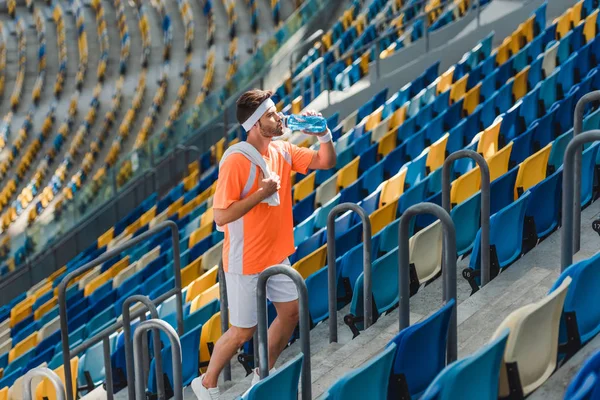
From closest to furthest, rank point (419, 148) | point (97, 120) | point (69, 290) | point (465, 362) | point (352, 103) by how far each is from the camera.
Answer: point (465, 362) < point (419, 148) < point (69, 290) < point (352, 103) < point (97, 120)

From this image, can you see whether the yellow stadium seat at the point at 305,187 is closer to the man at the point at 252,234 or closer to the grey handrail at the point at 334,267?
the grey handrail at the point at 334,267

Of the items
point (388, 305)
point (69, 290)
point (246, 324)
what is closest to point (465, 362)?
point (246, 324)

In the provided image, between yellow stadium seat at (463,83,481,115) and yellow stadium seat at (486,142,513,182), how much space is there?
1.72m

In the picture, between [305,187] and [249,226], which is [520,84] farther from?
[249,226]

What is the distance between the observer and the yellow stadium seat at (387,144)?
20.3 feet

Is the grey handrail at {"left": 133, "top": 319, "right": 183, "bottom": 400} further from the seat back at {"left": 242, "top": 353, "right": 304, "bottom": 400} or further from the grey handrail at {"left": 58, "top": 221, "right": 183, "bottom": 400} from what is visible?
the grey handrail at {"left": 58, "top": 221, "right": 183, "bottom": 400}

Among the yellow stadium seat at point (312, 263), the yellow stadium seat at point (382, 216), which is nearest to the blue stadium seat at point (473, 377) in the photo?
the yellow stadium seat at point (312, 263)

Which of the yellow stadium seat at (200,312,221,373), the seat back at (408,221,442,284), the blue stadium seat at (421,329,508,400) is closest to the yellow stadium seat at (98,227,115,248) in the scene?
the yellow stadium seat at (200,312,221,373)

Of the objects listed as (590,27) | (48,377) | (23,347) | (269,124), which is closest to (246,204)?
(269,124)

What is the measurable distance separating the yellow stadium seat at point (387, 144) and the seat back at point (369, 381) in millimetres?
3588

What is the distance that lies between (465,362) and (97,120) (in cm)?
1364

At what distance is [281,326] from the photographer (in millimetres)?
3338

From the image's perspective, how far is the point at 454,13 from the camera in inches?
358

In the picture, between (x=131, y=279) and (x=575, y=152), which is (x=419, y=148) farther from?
(x=575, y=152)
